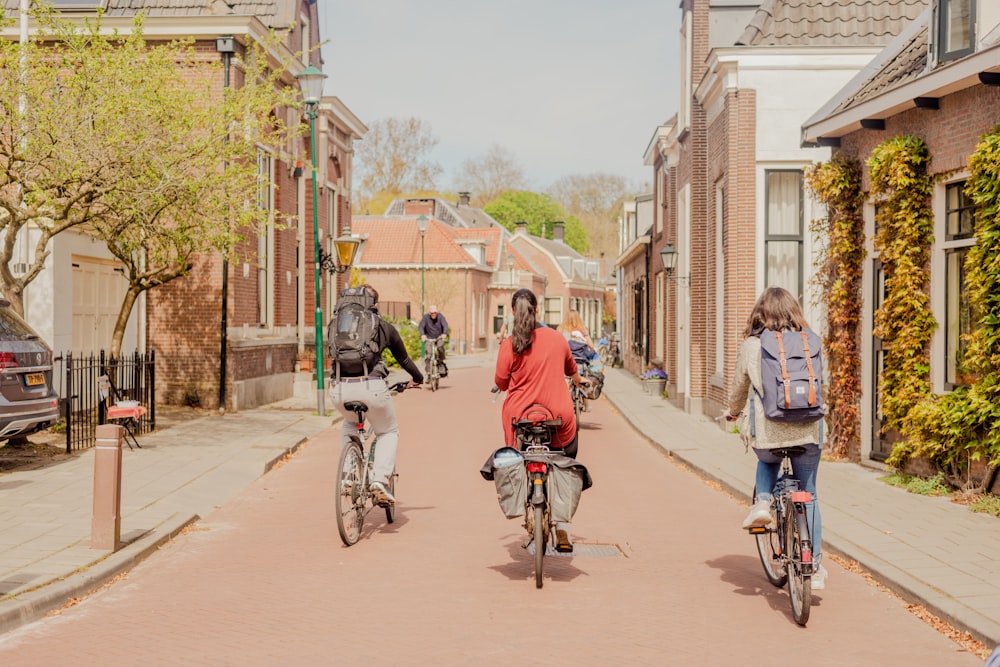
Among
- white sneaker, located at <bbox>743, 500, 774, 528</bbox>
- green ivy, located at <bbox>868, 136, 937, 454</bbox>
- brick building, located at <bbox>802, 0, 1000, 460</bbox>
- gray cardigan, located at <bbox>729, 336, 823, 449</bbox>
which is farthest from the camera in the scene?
green ivy, located at <bbox>868, 136, 937, 454</bbox>

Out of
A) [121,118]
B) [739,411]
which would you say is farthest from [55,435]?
[739,411]

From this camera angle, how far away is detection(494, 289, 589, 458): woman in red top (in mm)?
6852

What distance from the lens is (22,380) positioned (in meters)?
10.3

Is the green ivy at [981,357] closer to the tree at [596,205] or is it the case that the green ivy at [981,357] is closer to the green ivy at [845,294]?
the green ivy at [845,294]

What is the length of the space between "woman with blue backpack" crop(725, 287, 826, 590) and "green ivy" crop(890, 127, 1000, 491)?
3.67 m

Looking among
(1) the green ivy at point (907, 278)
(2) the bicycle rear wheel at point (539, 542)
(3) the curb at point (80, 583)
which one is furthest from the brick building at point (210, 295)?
(2) the bicycle rear wheel at point (539, 542)

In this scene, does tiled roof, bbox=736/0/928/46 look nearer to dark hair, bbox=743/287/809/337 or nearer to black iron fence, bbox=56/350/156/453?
black iron fence, bbox=56/350/156/453

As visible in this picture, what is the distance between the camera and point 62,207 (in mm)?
11852

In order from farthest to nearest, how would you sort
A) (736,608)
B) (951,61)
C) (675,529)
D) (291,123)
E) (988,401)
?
(291,123), (951,61), (988,401), (675,529), (736,608)

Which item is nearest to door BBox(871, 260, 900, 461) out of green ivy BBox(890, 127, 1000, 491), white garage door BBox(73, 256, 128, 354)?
green ivy BBox(890, 127, 1000, 491)

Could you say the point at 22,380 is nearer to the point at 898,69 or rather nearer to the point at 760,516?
the point at 760,516

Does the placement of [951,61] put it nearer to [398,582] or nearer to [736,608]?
[736,608]

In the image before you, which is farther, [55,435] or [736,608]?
[55,435]

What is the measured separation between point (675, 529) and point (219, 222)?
7652mm
